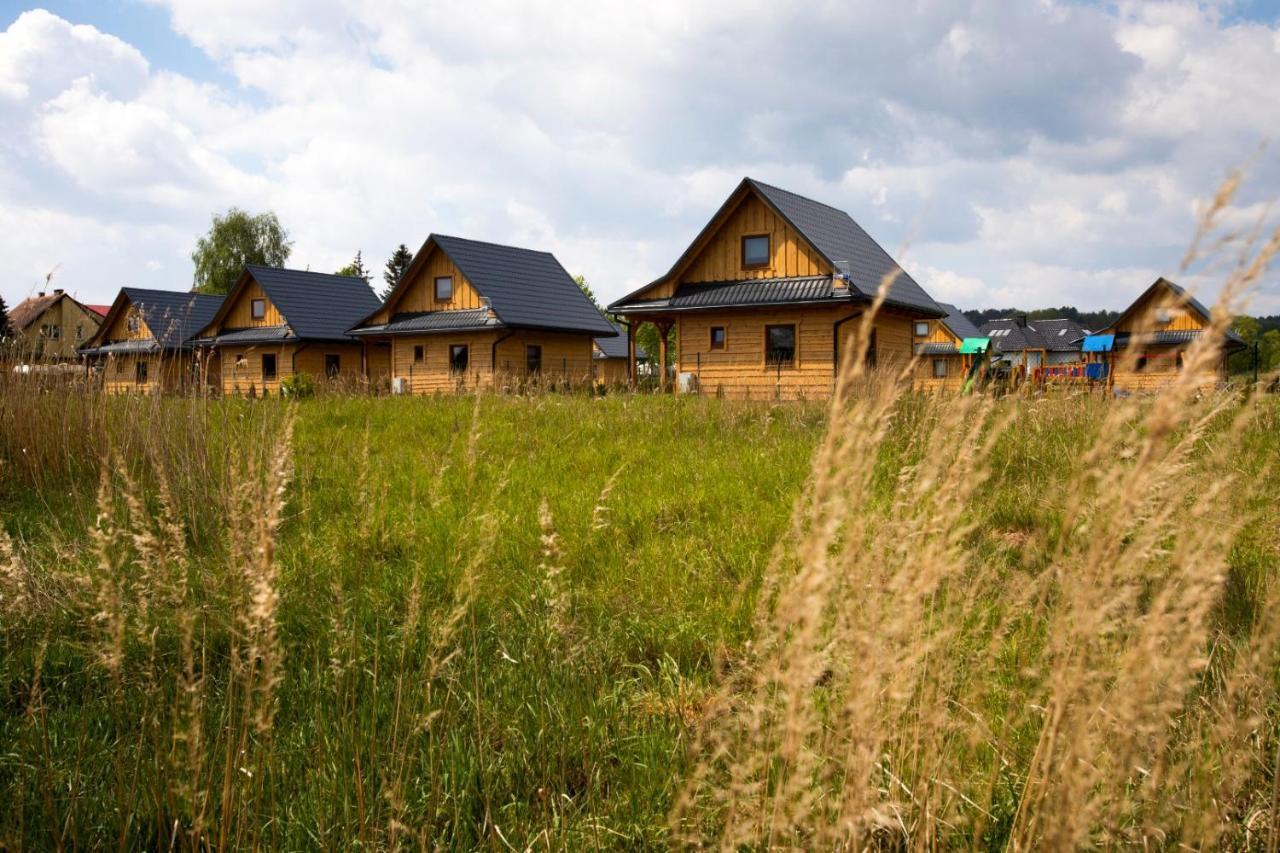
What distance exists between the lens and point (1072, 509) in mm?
1405

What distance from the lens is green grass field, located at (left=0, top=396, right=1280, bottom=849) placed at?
2.24 metres

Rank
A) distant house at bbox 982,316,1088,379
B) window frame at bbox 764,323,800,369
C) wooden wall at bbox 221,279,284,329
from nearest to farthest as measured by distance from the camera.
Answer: window frame at bbox 764,323,800,369, wooden wall at bbox 221,279,284,329, distant house at bbox 982,316,1088,379

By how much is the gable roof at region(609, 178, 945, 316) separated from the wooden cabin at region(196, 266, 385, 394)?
1526 centimetres

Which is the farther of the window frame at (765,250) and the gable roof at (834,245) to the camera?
the window frame at (765,250)

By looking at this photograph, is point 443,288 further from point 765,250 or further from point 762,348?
point 762,348

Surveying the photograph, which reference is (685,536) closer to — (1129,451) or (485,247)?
(1129,451)

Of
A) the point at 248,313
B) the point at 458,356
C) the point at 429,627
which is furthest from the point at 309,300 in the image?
the point at 429,627

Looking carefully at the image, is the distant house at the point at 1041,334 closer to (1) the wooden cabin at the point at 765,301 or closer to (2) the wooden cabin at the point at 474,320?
(2) the wooden cabin at the point at 474,320

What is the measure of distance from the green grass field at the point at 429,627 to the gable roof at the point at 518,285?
21.1 metres

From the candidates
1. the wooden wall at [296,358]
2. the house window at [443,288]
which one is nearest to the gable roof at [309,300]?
the wooden wall at [296,358]

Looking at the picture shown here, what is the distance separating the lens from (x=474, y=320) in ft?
94.2

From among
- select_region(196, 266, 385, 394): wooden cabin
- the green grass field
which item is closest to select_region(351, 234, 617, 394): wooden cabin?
select_region(196, 266, 385, 394): wooden cabin

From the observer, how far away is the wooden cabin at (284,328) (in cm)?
3428

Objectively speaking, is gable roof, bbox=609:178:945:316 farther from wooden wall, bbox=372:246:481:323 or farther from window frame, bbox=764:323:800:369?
wooden wall, bbox=372:246:481:323
